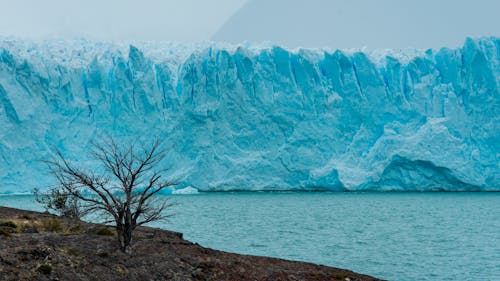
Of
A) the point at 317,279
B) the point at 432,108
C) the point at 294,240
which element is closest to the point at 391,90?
the point at 432,108

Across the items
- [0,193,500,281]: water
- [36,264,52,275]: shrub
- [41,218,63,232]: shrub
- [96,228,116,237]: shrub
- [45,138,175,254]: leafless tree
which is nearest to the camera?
[36,264,52,275]: shrub

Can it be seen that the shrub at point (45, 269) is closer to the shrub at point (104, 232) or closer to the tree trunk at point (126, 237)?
the tree trunk at point (126, 237)

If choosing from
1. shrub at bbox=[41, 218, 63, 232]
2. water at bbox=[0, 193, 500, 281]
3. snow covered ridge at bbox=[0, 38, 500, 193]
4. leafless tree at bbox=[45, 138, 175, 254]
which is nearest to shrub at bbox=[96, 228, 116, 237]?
leafless tree at bbox=[45, 138, 175, 254]

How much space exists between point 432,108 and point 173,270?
45914 millimetres

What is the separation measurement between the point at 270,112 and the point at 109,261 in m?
42.2

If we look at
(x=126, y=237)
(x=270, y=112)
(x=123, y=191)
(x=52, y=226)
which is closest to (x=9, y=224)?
(x=52, y=226)

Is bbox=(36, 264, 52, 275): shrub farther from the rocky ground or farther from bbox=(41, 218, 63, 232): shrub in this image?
bbox=(41, 218, 63, 232): shrub

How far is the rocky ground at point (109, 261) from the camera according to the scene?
10633 millimetres

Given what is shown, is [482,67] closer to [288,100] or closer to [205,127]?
[288,100]

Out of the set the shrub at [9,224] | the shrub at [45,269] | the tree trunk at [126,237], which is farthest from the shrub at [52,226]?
the shrub at [45,269]

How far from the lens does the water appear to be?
21812 millimetres

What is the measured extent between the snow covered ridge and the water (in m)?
3.40

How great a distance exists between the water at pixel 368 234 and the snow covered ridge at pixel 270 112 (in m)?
3.40

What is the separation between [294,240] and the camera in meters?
28.3
